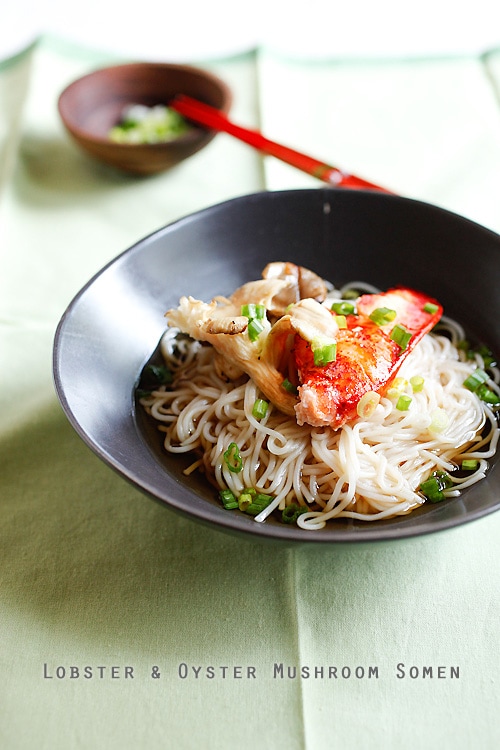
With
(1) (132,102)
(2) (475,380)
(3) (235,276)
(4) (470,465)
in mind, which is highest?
(1) (132,102)

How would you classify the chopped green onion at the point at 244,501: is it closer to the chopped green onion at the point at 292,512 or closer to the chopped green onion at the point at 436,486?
the chopped green onion at the point at 292,512

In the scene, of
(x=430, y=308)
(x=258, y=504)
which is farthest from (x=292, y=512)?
(x=430, y=308)

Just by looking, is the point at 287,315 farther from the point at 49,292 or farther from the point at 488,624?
the point at 49,292

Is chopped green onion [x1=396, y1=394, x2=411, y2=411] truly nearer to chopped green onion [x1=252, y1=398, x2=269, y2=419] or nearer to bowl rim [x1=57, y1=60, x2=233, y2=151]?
chopped green onion [x1=252, y1=398, x2=269, y2=419]

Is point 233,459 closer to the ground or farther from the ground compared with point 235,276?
closer to the ground

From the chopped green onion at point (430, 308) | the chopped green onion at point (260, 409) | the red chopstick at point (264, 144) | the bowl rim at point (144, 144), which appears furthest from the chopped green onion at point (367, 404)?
the bowl rim at point (144, 144)

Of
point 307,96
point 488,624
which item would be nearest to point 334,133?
point 307,96

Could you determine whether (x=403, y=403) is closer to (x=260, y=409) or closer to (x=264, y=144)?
(x=260, y=409)
